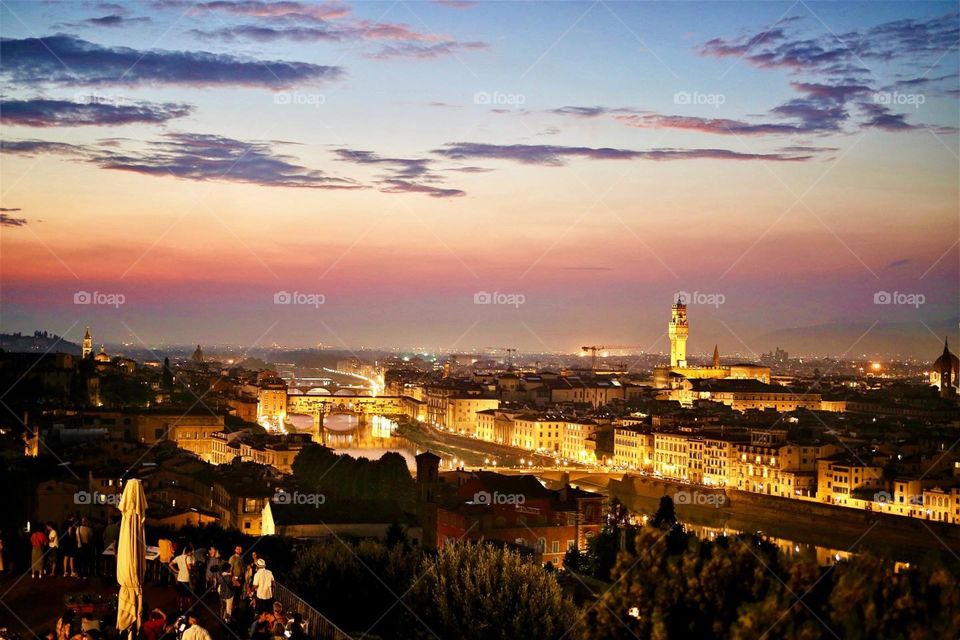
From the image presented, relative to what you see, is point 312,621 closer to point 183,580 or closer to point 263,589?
point 263,589

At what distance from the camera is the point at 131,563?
6.03 metres

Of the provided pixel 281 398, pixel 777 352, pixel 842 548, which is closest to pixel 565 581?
pixel 842 548

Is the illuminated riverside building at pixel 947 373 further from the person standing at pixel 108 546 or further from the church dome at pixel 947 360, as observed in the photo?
the person standing at pixel 108 546

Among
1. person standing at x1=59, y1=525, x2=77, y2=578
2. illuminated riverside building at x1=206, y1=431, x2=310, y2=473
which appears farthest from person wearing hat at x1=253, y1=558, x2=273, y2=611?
illuminated riverside building at x1=206, y1=431, x2=310, y2=473

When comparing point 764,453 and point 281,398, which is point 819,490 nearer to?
point 764,453

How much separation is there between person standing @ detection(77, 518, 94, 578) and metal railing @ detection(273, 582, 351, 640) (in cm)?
147

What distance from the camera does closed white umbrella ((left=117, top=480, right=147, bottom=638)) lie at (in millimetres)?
6051

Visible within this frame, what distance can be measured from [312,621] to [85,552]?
2025 millimetres

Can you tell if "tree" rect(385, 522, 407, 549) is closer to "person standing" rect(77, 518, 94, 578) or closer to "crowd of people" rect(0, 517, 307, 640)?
"crowd of people" rect(0, 517, 307, 640)

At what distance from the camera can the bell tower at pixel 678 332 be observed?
253 feet

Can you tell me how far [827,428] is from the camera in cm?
4241

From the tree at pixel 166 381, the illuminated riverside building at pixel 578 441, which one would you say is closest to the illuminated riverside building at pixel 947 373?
the illuminated riverside building at pixel 578 441

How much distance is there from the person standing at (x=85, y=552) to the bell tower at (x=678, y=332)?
70.9 meters

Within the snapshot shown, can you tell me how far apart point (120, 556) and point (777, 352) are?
123238 millimetres
